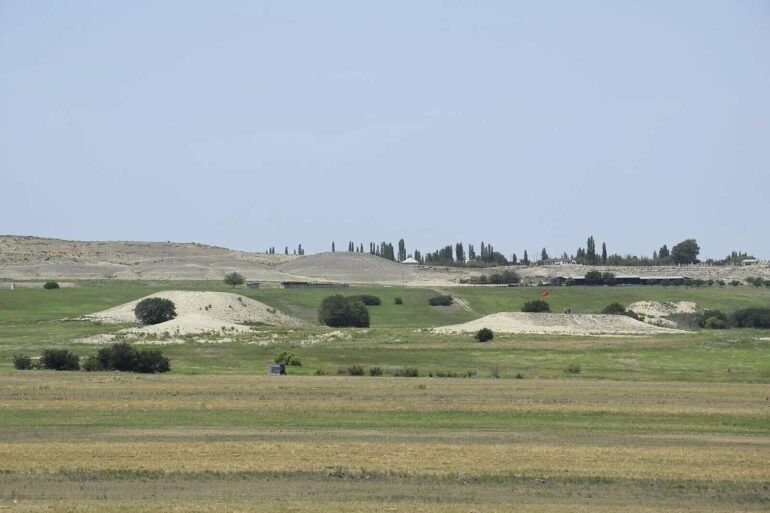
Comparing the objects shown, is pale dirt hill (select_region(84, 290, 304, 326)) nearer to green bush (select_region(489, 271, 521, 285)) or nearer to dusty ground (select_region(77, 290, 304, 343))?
A: dusty ground (select_region(77, 290, 304, 343))

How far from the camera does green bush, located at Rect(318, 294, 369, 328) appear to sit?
101875 millimetres

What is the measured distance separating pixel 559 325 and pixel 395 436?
64.6 metres

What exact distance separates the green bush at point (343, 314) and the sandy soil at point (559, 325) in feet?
36.5

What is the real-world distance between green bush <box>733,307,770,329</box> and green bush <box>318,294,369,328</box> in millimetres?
33915

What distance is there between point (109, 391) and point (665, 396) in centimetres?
2095

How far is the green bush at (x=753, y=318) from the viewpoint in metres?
101

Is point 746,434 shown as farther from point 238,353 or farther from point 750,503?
point 238,353

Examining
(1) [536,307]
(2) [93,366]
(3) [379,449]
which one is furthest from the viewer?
(1) [536,307]

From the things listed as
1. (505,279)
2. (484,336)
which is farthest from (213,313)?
(505,279)

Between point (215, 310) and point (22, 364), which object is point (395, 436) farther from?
point (215, 310)

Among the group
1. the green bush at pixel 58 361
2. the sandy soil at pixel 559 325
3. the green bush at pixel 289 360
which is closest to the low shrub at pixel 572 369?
the green bush at pixel 289 360

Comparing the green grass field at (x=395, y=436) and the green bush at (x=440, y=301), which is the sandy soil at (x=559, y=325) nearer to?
the green grass field at (x=395, y=436)

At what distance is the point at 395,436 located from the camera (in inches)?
1201

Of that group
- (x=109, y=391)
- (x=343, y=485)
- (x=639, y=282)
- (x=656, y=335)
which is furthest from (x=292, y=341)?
(x=639, y=282)
